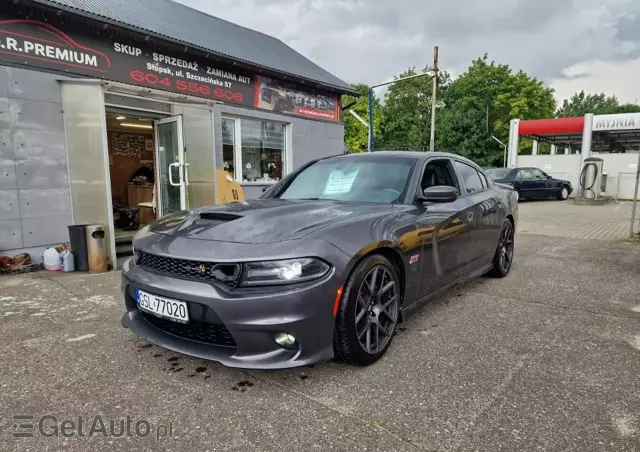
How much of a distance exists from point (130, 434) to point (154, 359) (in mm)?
801

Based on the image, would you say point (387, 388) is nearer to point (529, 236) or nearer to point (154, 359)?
point (154, 359)

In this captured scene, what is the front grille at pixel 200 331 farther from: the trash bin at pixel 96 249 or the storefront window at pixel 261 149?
the storefront window at pixel 261 149

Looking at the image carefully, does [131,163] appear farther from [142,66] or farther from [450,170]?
[450,170]

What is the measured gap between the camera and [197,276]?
228 centimetres

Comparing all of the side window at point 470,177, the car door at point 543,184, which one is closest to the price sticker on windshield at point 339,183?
the side window at point 470,177

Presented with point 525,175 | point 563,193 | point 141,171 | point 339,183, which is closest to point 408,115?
point 563,193

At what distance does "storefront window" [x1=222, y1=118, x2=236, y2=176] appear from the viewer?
28.3 feet

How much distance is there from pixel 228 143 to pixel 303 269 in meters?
7.09

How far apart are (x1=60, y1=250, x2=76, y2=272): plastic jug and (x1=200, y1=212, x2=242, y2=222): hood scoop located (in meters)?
3.55

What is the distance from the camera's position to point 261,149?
31.3 feet

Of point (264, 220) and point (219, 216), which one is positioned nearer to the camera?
point (264, 220)

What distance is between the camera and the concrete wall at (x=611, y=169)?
18891mm

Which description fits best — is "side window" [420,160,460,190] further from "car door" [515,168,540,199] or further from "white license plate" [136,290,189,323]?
"car door" [515,168,540,199]

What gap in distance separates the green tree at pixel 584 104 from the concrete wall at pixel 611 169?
6574 cm
